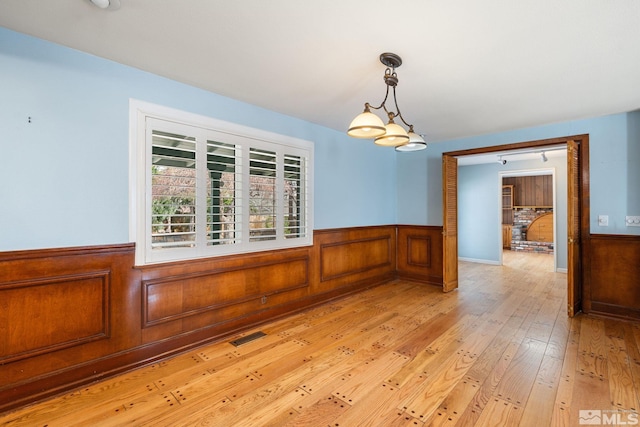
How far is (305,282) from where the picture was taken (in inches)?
149

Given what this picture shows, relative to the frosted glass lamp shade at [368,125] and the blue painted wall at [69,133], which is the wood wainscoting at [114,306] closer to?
the blue painted wall at [69,133]

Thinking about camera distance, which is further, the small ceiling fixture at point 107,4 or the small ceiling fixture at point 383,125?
the small ceiling fixture at point 383,125

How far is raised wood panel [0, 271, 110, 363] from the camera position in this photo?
191 cm

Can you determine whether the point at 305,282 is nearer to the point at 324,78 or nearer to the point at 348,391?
the point at 348,391

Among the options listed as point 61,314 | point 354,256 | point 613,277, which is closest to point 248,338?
point 61,314

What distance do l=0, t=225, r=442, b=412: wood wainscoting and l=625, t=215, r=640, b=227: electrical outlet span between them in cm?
387

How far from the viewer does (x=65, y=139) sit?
6.89ft

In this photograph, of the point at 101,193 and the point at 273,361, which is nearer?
the point at 101,193

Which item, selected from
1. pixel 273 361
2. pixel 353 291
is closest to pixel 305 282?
pixel 353 291

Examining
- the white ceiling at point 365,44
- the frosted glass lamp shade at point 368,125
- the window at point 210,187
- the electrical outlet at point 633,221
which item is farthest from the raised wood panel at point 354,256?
the electrical outlet at point 633,221

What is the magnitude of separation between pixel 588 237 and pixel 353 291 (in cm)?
311

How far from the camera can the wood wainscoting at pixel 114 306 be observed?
1.94 metres

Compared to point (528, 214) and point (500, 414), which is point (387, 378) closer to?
point (500, 414)

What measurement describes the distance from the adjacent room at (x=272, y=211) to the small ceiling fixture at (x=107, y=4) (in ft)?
0.04
